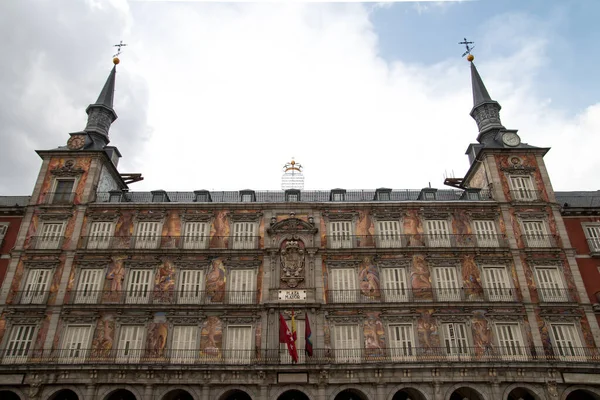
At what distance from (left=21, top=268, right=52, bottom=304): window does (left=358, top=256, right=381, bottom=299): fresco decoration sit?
866 inches

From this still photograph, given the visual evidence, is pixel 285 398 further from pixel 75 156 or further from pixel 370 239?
pixel 75 156

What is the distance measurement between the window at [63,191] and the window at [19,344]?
967cm

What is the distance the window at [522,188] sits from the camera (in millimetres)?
35250

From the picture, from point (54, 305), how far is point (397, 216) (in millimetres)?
25161

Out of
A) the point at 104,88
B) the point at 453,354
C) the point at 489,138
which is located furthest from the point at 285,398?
the point at 104,88

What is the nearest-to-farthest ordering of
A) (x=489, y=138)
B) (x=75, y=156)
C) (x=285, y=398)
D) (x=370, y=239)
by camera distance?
1. (x=285, y=398)
2. (x=370, y=239)
3. (x=75, y=156)
4. (x=489, y=138)

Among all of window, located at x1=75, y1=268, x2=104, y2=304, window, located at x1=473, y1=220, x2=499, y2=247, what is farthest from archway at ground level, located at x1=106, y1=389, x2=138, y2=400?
window, located at x1=473, y1=220, x2=499, y2=247

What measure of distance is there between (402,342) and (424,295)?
368 cm

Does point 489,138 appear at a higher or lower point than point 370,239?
higher

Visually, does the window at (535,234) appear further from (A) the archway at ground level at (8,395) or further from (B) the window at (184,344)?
(A) the archway at ground level at (8,395)

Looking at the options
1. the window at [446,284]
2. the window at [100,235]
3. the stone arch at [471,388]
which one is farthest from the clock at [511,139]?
the window at [100,235]

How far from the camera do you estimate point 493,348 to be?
29797mm

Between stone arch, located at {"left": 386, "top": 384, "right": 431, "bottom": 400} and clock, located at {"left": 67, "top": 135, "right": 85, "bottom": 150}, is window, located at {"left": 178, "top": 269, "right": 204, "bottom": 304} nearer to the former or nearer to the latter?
stone arch, located at {"left": 386, "top": 384, "right": 431, "bottom": 400}

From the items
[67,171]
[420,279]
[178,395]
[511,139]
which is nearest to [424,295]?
[420,279]
